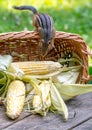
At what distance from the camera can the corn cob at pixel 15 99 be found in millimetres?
2791

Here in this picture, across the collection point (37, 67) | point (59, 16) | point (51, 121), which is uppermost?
point (37, 67)

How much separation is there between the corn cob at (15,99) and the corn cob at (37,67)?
0.33ft

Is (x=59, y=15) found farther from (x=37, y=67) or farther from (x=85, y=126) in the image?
(x=85, y=126)

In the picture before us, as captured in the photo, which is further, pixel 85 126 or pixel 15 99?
pixel 15 99

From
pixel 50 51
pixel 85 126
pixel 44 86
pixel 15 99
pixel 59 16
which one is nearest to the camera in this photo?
pixel 85 126

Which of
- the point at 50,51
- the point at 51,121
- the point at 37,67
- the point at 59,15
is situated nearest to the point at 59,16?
the point at 59,15

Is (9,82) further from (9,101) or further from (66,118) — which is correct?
(66,118)

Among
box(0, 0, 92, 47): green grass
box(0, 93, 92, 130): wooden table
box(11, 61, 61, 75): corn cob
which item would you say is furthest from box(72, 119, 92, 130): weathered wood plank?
box(0, 0, 92, 47): green grass

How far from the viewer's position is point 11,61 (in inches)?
125

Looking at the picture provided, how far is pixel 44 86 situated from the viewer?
9.94 ft

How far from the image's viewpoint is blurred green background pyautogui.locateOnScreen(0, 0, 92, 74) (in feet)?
20.6

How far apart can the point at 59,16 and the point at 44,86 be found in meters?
3.77

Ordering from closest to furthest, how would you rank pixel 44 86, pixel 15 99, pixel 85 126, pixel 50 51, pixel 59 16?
pixel 85 126 → pixel 15 99 → pixel 44 86 → pixel 50 51 → pixel 59 16

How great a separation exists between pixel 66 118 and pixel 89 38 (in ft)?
10.8
